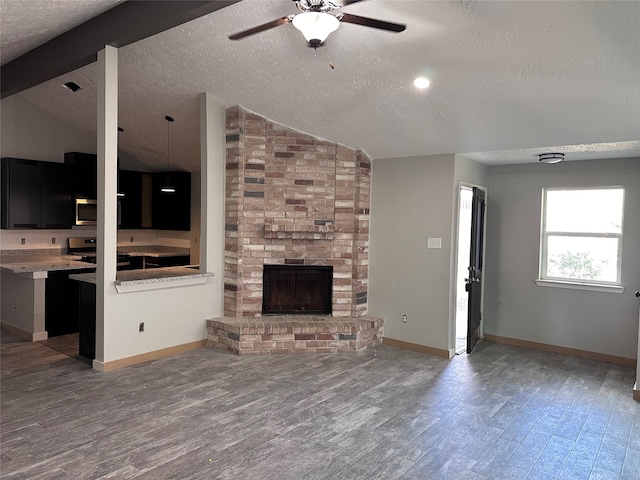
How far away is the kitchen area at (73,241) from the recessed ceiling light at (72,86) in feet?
3.76

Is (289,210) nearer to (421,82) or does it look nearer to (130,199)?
(421,82)

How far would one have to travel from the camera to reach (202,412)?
3439 mm

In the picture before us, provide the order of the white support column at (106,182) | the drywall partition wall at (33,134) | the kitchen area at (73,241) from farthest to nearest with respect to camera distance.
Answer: the drywall partition wall at (33,134) < the kitchen area at (73,241) < the white support column at (106,182)

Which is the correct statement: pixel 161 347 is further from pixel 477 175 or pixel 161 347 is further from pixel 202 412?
pixel 477 175

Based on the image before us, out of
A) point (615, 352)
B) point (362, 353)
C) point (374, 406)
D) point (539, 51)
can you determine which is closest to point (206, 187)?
point (362, 353)

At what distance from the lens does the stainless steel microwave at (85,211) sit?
21.9 feet

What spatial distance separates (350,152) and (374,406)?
119 inches

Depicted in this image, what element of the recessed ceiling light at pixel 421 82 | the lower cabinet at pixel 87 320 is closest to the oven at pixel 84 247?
the lower cabinet at pixel 87 320

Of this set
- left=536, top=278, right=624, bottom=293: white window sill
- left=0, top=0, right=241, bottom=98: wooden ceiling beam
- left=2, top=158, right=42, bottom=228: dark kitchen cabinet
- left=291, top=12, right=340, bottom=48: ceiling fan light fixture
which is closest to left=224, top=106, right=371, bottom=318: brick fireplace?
left=0, top=0, right=241, bottom=98: wooden ceiling beam

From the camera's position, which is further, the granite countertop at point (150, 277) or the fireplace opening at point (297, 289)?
the fireplace opening at point (297, 289)

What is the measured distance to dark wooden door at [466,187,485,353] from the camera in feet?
17.1

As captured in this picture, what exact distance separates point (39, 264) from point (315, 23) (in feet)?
15.3

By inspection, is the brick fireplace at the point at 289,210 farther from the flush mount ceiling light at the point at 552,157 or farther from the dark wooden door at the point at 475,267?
the flush mount ceiling light at the point at 552,157

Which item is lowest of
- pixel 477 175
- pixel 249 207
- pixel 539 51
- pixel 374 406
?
pixel 374 406
